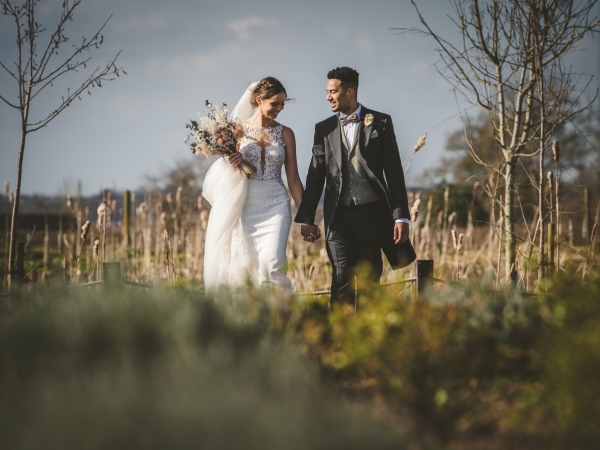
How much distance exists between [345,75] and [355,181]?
86 cm

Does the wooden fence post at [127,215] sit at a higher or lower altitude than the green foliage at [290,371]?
higher

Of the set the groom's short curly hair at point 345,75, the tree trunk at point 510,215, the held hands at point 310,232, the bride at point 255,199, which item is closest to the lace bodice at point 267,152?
the bride at point 255,199

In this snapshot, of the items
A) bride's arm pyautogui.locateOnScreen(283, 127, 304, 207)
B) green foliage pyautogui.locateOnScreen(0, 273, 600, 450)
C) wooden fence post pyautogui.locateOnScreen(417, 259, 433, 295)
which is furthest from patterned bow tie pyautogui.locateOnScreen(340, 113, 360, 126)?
green foliage pyautogui.locateOnScreen(0, 273, 600, 450)

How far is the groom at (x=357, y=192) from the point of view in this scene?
462 centimetres

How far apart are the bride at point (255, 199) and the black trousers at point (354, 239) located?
465mm

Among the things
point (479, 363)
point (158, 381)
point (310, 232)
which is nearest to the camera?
point (158, 381)

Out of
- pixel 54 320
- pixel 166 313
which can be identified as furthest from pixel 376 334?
pixel 54 320

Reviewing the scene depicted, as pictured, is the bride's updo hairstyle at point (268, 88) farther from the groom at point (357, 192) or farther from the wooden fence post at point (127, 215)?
the wooden fence post at point (127, 215)

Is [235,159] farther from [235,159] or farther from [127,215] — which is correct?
[127,215]

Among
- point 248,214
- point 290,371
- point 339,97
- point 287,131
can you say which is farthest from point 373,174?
point 290,371

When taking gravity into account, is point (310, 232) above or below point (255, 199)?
below

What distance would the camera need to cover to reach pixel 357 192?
15.2 ft

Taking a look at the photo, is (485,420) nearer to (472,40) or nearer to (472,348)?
(472,348)

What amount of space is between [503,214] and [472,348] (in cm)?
289
